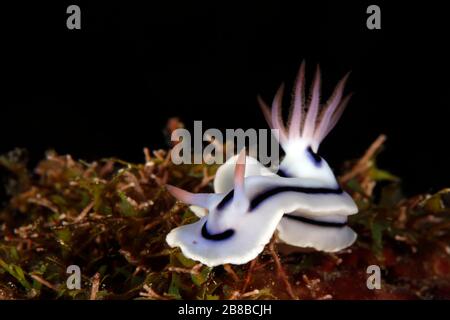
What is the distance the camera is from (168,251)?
236 cm

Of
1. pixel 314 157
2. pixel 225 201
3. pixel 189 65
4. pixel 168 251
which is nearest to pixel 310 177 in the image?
pixel 314 157

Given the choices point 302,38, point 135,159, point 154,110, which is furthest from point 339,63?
point 135,159

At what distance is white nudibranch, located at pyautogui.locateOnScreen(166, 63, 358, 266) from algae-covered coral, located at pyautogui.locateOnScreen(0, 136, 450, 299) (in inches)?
6.1

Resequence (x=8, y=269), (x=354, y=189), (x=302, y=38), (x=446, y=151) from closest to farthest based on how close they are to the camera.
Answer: (x=8, y=269)
(x=354, y=189)
(x=302, y=38)
(x=446, y=151)

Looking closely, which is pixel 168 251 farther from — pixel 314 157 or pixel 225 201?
pixel 314 157

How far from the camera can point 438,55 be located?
13.9ft

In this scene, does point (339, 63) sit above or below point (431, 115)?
above

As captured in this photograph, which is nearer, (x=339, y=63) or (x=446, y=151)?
(x=339, y=63)

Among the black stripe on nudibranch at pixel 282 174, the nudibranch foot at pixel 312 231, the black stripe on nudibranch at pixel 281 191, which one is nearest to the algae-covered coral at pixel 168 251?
the nudibranch foot at pixel 312 231

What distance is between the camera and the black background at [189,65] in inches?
161

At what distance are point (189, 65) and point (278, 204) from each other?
233 centimetres

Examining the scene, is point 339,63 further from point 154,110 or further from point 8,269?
point 8,269
